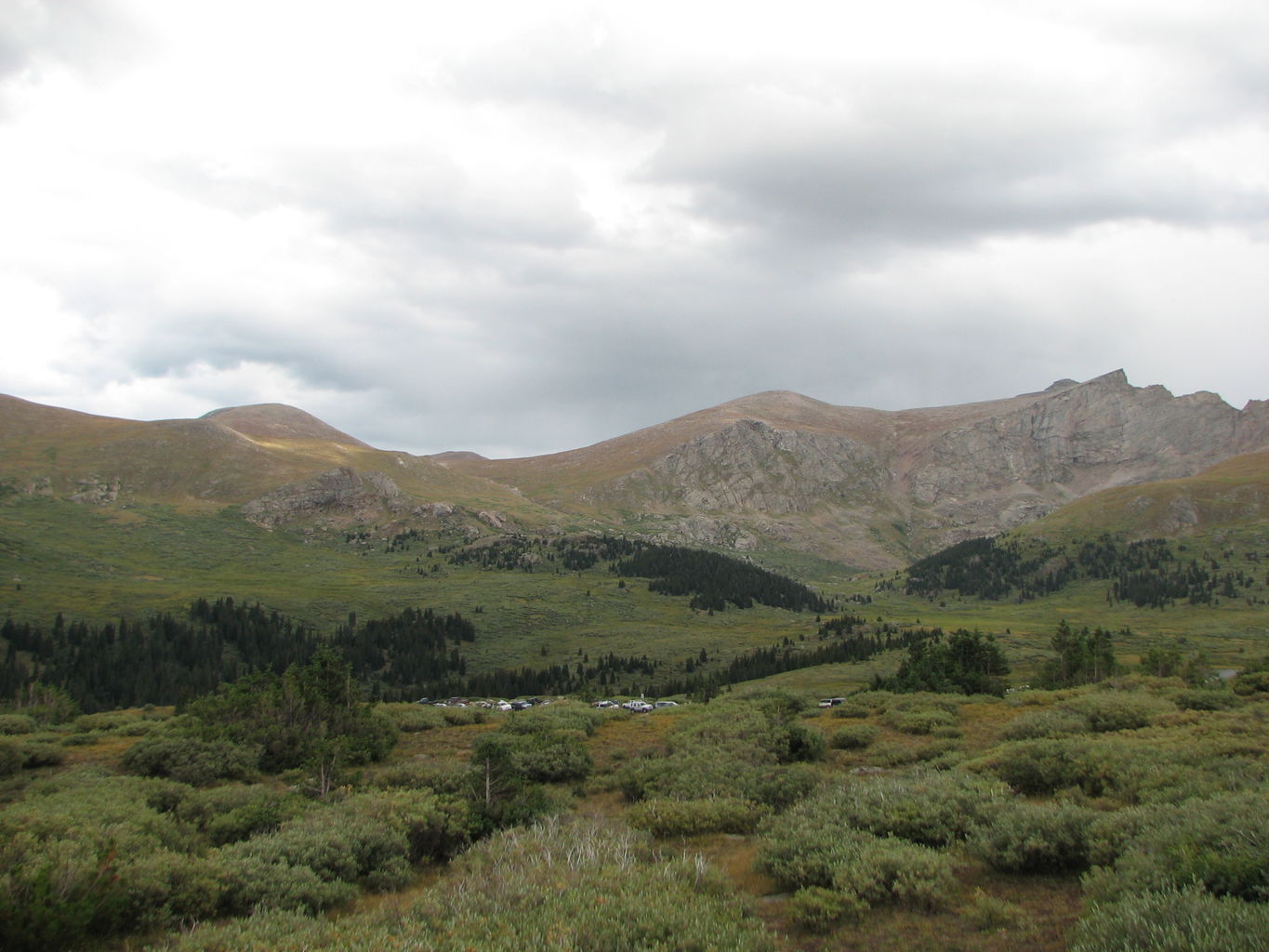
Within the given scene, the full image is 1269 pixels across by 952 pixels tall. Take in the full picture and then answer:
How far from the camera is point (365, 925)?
1077 cm

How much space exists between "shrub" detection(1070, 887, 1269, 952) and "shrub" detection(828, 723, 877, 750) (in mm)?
22393

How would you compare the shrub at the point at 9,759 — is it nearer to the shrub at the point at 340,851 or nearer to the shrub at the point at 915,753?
the shrub at the point at 340,851

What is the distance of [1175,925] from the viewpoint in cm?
787

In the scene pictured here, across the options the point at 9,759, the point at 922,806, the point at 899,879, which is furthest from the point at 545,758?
the point at 9,759

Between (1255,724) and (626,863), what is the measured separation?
2018cm

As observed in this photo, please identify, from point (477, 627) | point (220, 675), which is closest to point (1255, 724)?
point (220, 675)

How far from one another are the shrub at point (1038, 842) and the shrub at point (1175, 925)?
11.0ft

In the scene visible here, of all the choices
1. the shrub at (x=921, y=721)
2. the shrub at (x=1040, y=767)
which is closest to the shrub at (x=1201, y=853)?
the shrub at (x=1040, y=767)

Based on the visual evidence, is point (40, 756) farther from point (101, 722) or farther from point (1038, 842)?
point (1038, 842)

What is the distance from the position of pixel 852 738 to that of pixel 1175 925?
2406 centimetres

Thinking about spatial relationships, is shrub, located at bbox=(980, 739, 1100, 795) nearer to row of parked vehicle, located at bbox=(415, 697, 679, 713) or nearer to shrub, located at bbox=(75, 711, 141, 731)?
row of parked vehicle, located at bbox=(415, 697, 679, 713)

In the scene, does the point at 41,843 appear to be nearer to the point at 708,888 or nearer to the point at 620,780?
the point at 708,888

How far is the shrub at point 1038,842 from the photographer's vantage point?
40.7ft

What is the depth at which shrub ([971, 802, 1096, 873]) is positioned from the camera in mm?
12391
